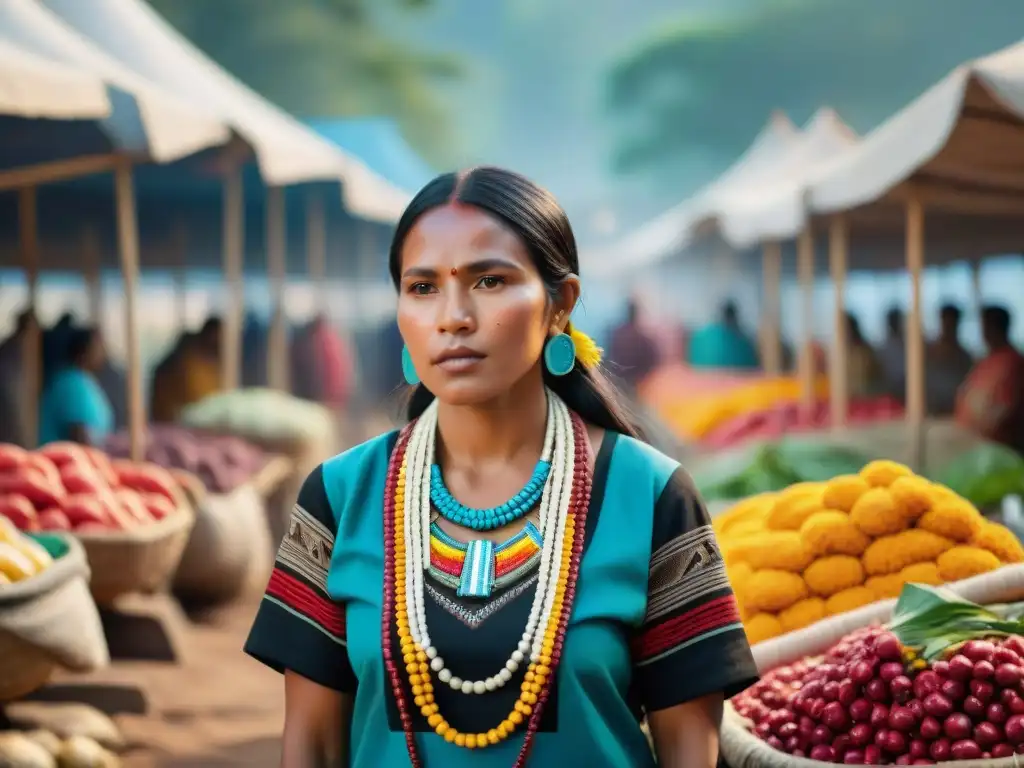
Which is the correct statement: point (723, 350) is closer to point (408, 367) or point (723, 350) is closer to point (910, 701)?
point (910, 701)

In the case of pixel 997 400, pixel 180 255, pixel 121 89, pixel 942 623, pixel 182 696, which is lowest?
pixel 182 696

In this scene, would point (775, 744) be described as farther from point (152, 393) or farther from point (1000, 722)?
point (152, 393)

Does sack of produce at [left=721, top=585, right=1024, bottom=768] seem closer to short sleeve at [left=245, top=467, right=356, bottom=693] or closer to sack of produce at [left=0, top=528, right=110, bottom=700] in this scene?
short sleeve at [left=245, top=467, right=356, bottom=693]

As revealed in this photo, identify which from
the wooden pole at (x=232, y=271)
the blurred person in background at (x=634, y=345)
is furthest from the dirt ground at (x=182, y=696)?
the blurred person in background at (x=634, y=345)

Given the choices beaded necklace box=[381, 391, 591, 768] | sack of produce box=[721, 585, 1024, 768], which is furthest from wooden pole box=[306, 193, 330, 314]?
beaded necklace box=[381, 391, 591, 768]

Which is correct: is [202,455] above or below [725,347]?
below

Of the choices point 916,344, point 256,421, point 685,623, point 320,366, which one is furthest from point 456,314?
point 320,366

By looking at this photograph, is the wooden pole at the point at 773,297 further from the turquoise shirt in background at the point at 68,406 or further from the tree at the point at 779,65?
the tree at the point at 779,65

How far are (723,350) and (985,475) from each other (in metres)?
7.53

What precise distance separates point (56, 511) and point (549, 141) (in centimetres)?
3425

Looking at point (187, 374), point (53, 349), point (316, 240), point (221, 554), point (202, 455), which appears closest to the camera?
point (221, 554)

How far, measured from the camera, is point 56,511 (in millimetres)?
4570

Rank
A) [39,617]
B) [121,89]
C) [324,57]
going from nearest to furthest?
[39,617] < [121,89] < [324,57]

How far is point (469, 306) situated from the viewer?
5.61 ft
